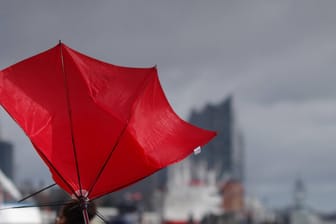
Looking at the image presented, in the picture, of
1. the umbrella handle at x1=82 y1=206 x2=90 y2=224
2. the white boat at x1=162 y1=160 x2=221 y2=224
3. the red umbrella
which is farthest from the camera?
the white boat at x1=162 y1=160 x2=221 y2=224

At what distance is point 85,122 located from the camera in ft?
19.5

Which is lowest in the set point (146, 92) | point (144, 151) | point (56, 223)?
point (56, 223)

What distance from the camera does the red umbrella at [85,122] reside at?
5.91 metres

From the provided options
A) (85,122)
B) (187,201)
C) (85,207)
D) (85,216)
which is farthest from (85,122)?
(187,201)

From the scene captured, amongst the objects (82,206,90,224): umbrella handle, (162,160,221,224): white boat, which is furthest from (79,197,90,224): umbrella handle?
(162,160,221,224): white boat

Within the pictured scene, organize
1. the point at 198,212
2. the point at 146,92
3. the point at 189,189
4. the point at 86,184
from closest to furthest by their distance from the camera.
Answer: the point at 86,184, the point at 146,92, the point at 198,212, the point at 189,189

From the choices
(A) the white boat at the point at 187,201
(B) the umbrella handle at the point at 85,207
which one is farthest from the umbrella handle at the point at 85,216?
(A) the white boat at the point at 187,201

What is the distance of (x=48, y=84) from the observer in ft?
19.9

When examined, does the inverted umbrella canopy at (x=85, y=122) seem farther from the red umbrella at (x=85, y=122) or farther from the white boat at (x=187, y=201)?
the white boat at (x=187, y=201)

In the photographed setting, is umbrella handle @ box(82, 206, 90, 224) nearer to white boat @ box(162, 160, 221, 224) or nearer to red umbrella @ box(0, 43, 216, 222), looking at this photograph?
red umbrella @ box(0, 43, 216, 222)

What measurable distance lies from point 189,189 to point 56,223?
125 meters

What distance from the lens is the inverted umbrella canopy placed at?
19.4 feet

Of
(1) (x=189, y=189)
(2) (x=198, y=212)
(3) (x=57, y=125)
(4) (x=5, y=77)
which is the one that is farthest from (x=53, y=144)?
(1) (x=189, y=189)

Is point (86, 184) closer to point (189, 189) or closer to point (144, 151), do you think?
point (144, 151)
